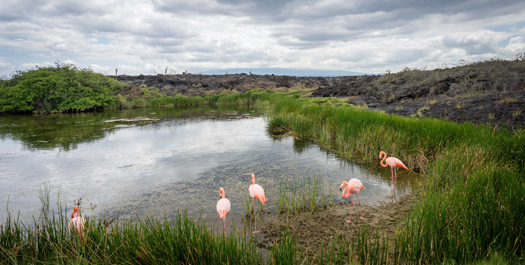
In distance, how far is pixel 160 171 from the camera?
7066 millimetres

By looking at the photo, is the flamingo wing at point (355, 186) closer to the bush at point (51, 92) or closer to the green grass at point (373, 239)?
the green grass at point (373, 239)

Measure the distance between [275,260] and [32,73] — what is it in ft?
82.6

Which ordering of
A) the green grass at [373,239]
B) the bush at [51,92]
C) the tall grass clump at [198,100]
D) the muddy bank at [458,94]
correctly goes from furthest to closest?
the tall grass clump at [198,100] < the bush at [51,92] < the muddy bank at [458,94] < the green grass at [373,239]

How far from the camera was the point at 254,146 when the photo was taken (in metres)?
9.53

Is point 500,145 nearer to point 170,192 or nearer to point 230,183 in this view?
point 230,183

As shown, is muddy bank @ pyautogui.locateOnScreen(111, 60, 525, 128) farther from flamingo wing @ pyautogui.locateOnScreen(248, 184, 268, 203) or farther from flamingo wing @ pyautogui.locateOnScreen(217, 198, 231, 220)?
flamingo wing @ pyautogui.locateOnScreen(217, 198, 231, 220)

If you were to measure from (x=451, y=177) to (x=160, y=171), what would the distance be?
5.90 metres

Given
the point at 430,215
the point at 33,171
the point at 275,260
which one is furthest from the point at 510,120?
the point at 33,171

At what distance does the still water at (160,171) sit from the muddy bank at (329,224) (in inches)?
17.6

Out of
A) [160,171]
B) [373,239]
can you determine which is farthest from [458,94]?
[160,171]

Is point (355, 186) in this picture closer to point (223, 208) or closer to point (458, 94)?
point (223, 208)

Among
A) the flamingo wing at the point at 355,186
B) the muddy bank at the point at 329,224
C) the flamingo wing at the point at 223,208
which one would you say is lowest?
the muddy bank at the point at 329,224

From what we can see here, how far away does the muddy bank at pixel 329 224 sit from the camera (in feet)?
12.0

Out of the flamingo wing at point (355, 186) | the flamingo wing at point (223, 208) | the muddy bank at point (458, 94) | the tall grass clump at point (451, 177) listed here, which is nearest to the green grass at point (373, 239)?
the tall grass clump at point (451, 177)
